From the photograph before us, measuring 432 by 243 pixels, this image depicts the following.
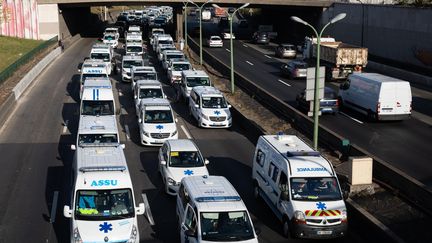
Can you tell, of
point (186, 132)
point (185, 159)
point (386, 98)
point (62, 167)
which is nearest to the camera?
point (185, 159)

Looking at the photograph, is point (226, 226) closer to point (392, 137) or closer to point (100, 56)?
point (392, 137)

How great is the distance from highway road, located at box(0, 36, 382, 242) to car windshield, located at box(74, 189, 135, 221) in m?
1.57

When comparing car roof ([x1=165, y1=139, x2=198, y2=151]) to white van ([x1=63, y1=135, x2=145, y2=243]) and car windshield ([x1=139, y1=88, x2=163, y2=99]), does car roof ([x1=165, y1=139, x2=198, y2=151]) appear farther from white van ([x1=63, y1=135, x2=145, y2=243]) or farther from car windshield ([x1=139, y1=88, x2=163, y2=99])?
car windshield ([x1=139, y1=88, x2=163, y2=99])

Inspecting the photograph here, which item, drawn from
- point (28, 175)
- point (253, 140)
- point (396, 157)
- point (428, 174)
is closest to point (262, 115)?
point (253, 140)

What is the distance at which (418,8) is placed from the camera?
5478cm

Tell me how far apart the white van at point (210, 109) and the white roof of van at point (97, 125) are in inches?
294

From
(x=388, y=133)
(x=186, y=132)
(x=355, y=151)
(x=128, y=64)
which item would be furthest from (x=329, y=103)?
(x=128, y=64)

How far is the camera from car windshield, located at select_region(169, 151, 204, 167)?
24.0 metres

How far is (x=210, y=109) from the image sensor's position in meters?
35.1

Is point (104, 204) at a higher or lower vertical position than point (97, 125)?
lower

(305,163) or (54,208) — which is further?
(54,208)

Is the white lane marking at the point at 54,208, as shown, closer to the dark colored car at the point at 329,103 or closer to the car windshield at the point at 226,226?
the car windshield at the point at 226,226

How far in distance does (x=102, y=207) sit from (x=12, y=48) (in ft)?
181

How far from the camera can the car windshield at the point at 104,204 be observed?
17.8 metres
